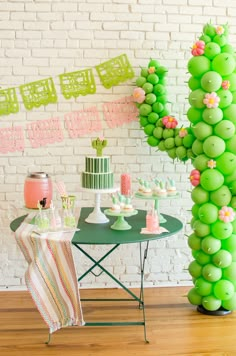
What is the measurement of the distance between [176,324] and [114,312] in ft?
1.50

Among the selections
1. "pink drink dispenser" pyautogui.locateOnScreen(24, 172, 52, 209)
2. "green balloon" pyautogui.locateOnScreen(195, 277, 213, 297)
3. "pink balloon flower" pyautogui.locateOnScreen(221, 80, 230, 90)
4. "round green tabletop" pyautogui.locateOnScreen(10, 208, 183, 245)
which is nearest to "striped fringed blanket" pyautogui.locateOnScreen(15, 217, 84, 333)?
"round green tabletop" pyautogui.locateOnScreen(10, 208, 183, 245)

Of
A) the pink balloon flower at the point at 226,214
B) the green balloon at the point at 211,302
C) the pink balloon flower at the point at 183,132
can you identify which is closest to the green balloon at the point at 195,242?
the pink balloon flower at the point at 226,214

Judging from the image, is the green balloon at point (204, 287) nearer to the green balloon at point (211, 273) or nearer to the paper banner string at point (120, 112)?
the green balloon at point (211, 273)

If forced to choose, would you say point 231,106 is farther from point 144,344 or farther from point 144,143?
point 144,344

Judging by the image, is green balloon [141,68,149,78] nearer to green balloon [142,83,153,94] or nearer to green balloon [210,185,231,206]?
green balloon [142,83,153,94]

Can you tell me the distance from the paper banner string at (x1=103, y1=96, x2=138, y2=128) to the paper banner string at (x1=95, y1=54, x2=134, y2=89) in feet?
0.46

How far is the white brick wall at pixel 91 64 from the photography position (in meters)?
4.08

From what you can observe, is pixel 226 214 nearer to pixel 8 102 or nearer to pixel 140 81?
pixel 140 81

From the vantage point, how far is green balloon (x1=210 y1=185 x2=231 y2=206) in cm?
353

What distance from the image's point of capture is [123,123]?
166 inches

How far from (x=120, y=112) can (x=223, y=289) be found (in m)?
1.51

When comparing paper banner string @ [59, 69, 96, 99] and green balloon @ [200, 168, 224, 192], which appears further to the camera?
paper banner string @ [59, 69, 96, 99]

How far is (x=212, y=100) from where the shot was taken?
3.48 meters

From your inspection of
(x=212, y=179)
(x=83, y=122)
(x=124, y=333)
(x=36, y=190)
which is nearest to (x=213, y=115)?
(x=212, y=179)
